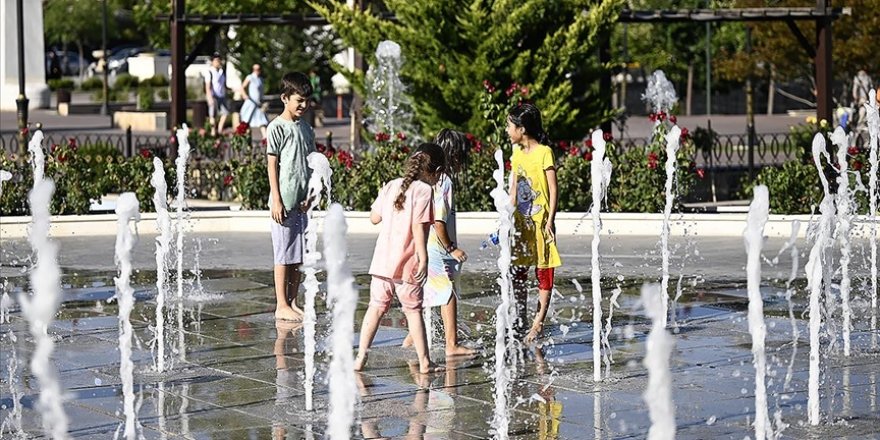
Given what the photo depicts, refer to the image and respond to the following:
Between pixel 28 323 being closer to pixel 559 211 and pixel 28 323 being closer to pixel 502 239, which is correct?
pixel 502 239

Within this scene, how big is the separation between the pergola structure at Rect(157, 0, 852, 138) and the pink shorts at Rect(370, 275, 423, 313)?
1147 cm

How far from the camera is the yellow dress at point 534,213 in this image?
925 cm

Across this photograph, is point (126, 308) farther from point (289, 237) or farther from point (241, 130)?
point (241, 130)

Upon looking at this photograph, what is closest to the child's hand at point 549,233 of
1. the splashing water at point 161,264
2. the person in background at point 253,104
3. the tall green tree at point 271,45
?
the splashing water at point 161,264

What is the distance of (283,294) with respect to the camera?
33.2 ft

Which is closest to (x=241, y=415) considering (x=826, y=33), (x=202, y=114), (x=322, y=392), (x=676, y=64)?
(x=322, y=392)

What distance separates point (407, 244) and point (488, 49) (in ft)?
34.1

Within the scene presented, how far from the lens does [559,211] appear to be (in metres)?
16.0

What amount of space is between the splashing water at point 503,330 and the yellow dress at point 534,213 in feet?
0.45

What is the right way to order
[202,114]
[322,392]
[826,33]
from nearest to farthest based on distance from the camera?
[322,392]
[826,33]
[202,114]

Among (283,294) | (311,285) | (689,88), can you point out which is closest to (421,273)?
(311,285)

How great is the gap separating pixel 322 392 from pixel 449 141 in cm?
157

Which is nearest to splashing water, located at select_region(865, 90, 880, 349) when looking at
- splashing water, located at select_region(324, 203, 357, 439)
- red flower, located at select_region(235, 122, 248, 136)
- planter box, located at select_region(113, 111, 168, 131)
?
splashing water, located at select_region(324, 203, 357, 439)

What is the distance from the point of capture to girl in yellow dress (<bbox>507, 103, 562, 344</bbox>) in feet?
30.3
